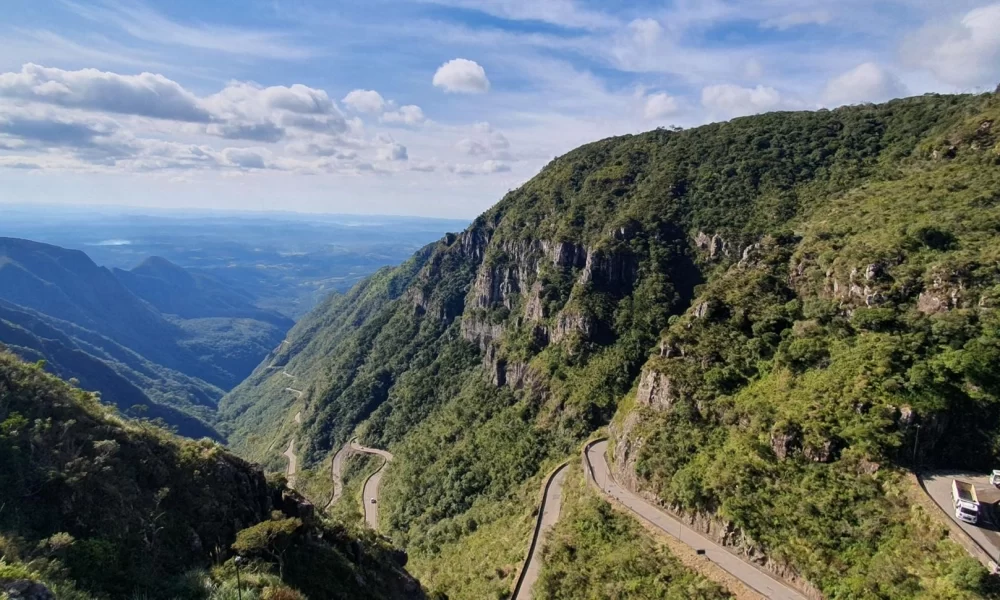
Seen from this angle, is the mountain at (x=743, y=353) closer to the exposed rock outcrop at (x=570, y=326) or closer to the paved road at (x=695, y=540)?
the exposed rock outcrop at (x=570, y=326)

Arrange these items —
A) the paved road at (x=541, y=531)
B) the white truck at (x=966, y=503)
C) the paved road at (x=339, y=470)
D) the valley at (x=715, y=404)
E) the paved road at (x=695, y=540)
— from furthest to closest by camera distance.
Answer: the paved road at (x=339, y=470) → the paved road at (x=541, y=531) → the paved road at (x=695, y=540) → the valley at (x=715, y=404) → the white truck at (x=966, y=503)

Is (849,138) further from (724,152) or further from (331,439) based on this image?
(331,439)

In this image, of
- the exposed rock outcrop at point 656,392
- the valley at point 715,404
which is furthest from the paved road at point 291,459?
the exposed rock outcrop at point 656,392

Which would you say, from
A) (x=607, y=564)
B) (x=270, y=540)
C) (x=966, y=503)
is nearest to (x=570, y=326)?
(x=607, y=564)

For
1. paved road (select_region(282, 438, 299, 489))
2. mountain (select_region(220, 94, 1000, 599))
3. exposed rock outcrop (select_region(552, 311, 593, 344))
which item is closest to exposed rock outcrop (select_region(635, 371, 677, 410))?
mountain (select_region(220, 94, 1000, 599))

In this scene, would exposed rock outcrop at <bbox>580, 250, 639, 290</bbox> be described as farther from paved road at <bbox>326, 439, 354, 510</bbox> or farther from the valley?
paved road at <bbox>326, 439, 354, 510</bbox>

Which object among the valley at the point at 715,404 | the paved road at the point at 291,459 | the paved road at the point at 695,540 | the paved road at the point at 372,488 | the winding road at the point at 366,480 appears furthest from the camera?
the paved road at the point at 291,459

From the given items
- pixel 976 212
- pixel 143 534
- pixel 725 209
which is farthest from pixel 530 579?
pixel 725 209
